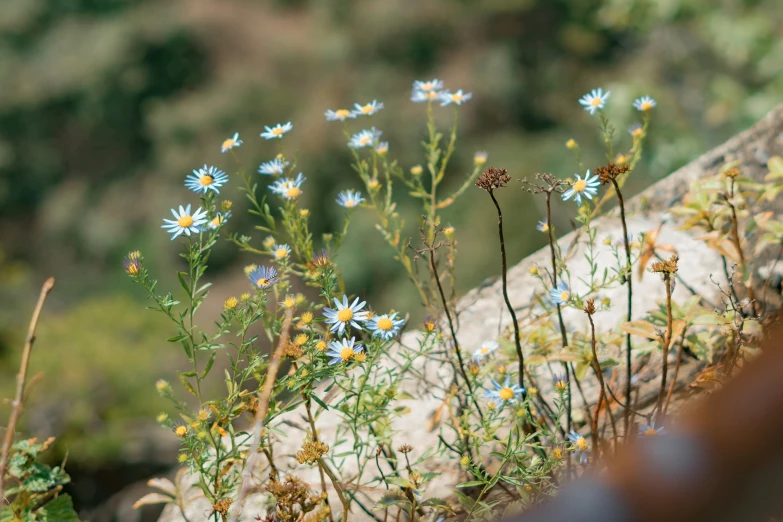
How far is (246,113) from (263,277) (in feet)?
38.7

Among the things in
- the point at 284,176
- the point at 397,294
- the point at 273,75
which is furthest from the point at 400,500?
the point at 273,75

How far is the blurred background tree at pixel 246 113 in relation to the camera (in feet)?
17.4

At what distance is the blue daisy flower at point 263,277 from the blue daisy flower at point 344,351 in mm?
141

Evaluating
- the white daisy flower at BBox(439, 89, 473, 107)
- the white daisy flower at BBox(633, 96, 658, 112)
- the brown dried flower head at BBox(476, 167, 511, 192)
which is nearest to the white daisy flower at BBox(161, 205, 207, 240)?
the brown dried flower head at BBox(476, 167, 511, 192)

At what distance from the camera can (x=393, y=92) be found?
1136 cm

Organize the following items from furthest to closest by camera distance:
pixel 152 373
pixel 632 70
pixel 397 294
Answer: pixel 632 70 < pixel 397 294 < pixel 152 373

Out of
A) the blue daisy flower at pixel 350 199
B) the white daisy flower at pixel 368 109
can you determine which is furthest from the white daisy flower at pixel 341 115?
the blue daisy flower at pixel 350 199

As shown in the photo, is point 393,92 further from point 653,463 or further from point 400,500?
point 653,463

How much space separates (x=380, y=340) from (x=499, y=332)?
56cm

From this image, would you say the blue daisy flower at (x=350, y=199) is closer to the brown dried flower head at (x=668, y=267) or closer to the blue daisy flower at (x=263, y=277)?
the blue daisy flower at (x=263, y=277)

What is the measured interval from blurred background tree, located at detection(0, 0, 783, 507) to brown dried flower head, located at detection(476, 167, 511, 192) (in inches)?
151

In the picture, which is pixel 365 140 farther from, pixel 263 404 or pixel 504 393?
pixel 263 404

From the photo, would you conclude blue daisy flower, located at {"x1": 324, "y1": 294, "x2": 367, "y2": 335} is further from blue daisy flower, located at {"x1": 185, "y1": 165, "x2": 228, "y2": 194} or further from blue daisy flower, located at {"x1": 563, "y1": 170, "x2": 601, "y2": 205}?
blue daisy flower, located at {"x1": 563, "y1": 170, "x2": 601, "y2": 205}

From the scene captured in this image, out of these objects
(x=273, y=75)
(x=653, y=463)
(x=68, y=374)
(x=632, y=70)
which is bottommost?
(x=653, y=463)
